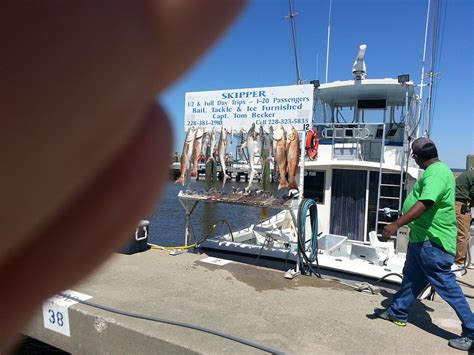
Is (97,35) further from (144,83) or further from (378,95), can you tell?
(378,95)

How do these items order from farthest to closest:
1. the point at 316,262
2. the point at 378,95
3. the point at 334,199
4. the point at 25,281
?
the point at 378,95 → the point at 334,199 → the point at 316,262 → the point at 25,281

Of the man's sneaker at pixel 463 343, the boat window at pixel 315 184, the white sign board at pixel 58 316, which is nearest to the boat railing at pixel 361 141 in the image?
the boat window at pixel 315 184

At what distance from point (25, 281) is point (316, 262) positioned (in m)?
6.10

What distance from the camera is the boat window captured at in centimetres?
883

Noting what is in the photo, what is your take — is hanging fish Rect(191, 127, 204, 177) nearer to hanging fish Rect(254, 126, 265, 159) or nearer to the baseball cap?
hanging fish Rect(254, 126, 265, 159)

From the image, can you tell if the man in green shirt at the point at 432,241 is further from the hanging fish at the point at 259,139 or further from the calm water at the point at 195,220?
the calm water at the point at 195,220

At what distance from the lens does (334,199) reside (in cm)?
873

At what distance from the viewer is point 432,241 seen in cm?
381

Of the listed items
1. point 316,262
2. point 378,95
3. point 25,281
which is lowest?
point 316,262

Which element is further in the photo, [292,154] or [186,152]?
[186,152]

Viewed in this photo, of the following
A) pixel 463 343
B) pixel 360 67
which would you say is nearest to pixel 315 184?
pixel 360 67

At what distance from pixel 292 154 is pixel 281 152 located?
6.8 inches

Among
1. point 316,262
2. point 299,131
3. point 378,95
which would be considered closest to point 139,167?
point 299,131

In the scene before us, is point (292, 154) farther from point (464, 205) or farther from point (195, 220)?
point (195, 220)
